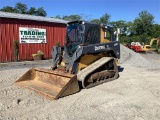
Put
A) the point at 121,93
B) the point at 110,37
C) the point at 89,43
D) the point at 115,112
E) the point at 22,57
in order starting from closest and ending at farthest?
the point at 115,112, the point at 121,93, the point at 89,43, the point at 110,37, the point at 22,57

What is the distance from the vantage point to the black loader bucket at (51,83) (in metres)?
5.61

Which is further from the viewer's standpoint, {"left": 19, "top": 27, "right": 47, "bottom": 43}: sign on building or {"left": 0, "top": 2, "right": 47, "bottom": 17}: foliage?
{"left": 0, "top": 2, "right": 47, "bottom": 17}: foliage

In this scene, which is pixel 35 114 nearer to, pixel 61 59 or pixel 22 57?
pixel 61 59

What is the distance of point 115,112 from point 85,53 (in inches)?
104

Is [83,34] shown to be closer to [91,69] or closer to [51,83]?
[91,69]

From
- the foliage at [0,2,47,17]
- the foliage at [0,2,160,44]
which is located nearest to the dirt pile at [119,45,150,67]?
the foliage at [0,2,160,44]

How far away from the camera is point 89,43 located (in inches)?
288

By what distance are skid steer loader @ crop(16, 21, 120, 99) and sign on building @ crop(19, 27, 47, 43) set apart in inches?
300

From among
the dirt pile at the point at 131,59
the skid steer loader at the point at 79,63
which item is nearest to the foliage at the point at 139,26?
the dirt pile at the point at 131,59

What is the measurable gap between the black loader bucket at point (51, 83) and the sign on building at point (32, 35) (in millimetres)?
7997

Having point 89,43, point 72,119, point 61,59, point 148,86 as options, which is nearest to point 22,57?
point 61,59

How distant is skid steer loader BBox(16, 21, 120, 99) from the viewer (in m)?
6.23

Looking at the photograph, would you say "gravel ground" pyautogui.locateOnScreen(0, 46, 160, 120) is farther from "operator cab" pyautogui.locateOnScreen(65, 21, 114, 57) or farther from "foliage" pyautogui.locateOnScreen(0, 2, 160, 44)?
"foliage" pyautogui.locateOnScreen(0, 2, 160, 44)

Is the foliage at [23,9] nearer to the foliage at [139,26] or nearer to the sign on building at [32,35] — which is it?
the foliage at [139,26]
